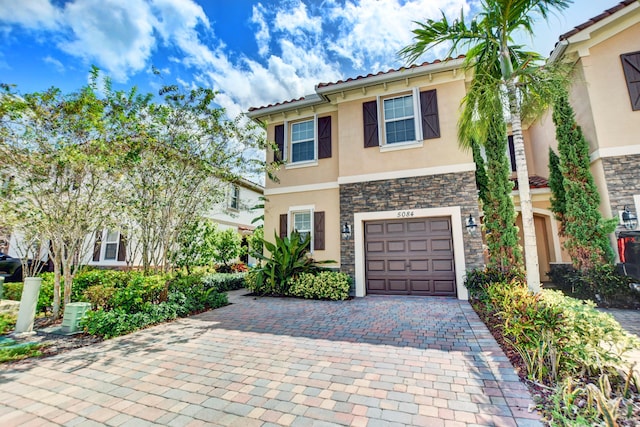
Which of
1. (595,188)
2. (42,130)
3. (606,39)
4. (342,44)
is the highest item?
(342,44)

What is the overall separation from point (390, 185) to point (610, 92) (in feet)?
22.7

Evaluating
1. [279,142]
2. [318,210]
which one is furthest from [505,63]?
[279,142]

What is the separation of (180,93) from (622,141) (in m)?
12.3

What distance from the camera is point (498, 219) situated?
28.5ft

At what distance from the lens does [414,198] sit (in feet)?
29.6

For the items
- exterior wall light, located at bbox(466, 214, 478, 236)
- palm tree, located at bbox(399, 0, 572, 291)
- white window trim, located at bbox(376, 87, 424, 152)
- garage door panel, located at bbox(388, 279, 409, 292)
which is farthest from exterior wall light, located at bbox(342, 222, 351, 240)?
palm tree, located at bbox(399, 0, 572, 291)

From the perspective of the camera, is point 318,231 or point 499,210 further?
point 318,231

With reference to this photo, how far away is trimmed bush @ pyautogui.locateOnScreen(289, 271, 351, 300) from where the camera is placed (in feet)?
28.5

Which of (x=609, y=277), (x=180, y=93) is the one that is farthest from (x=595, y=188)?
(x=180, y=93)

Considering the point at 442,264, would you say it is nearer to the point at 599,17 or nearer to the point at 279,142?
the point at 279,142

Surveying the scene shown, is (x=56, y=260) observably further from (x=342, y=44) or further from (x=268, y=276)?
(x=342, y=44)

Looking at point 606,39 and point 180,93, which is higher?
point 606,39

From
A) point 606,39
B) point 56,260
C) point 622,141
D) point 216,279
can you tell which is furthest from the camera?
point 216,279

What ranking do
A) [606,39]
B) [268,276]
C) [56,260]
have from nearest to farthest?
[56,260], [606,39], [268,276]
